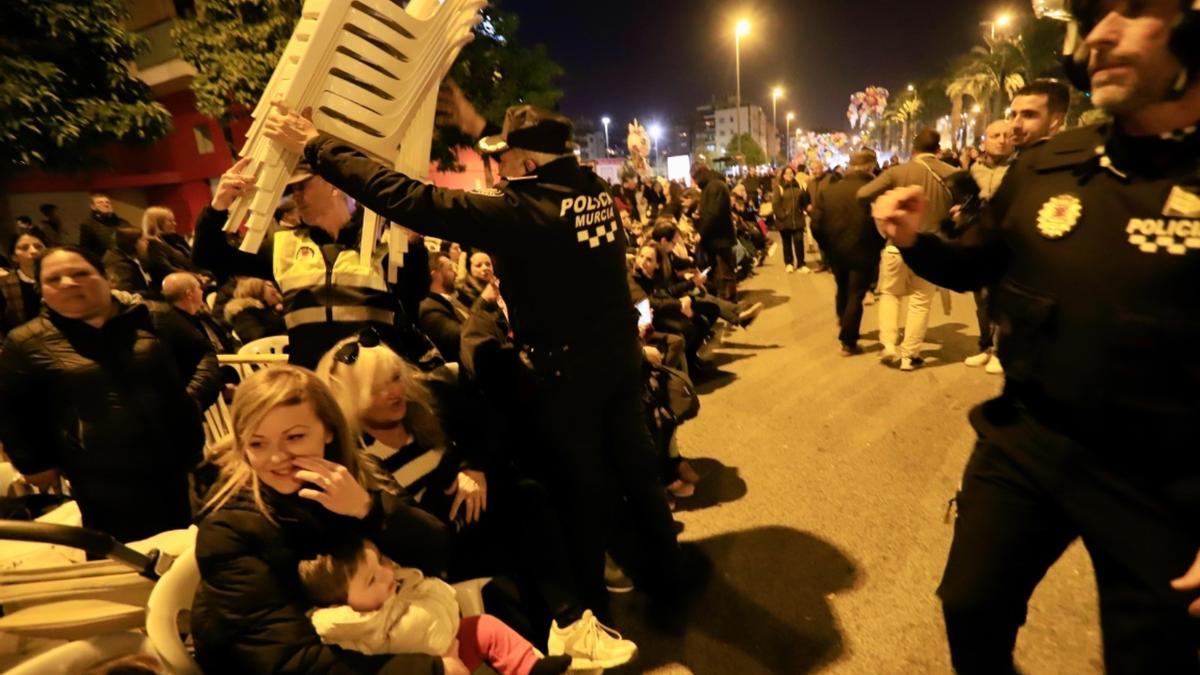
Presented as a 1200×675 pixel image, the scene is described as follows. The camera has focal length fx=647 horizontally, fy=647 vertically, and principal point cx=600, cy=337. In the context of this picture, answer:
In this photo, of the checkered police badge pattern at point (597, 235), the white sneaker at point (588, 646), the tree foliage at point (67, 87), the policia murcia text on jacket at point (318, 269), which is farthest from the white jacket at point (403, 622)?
the tree foliage at point (67, 87)

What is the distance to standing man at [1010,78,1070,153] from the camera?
144 inches

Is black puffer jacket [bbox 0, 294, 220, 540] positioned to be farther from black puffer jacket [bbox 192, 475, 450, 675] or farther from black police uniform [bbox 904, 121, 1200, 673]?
black police uniform [bbox 904, 121, 1200, 673]

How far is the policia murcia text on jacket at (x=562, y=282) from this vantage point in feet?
7.11

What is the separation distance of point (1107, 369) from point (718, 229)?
7.34 metres

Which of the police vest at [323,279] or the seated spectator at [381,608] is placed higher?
the police vest at [323,279]

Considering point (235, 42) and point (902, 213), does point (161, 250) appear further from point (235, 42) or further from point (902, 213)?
point (902, 213)

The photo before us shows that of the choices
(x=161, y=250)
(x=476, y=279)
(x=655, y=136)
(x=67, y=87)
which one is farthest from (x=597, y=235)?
(x=655, y=136)

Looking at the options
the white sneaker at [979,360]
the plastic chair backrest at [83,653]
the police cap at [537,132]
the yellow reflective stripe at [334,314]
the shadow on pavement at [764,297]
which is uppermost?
the police cap at [537,132]

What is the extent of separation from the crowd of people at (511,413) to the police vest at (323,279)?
11 mm

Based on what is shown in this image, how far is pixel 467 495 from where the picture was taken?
2541 mm

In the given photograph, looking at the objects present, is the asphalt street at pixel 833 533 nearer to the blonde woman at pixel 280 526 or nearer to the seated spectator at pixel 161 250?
the blonde woman at pixel 280 526

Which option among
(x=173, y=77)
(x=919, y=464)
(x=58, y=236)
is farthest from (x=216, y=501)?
(x=173, y=77)

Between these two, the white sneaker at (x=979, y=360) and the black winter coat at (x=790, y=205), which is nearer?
the white sneaker at (x=979, y=360)

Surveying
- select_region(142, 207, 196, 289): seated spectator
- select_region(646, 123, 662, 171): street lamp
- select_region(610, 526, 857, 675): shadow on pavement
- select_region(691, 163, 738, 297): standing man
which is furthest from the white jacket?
select_region(646, 123, 662, 171): street lamp
